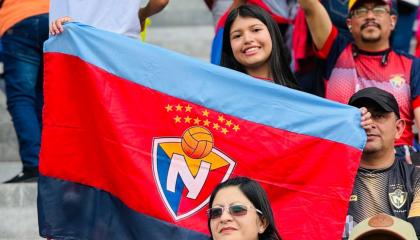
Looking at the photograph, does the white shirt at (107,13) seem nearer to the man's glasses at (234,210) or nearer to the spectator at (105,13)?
the spectator at (105,13)

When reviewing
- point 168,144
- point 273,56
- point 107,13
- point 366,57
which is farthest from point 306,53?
point 168,144

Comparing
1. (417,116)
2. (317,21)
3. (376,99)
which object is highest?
(317,21)

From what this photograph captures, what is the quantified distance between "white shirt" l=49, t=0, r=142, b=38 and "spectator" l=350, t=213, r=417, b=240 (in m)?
2.20

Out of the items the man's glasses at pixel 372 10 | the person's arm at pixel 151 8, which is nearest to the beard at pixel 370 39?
the man's glasses at pixel 372 10

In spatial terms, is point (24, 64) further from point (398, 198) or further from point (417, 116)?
point (398, 198)

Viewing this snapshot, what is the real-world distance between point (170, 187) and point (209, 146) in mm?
288

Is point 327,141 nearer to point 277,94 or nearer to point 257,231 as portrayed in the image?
point 277,94

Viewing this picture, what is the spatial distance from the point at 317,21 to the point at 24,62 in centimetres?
187

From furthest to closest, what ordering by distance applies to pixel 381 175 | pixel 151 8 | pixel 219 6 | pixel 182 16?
pixel 182 16 → pixel 219 6 → pixel 151 8 → pixel 381 175

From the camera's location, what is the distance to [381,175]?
6.36 m

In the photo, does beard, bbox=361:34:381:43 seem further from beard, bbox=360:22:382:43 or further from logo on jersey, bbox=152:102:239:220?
logo on jersey, bbox=152:102:239:220

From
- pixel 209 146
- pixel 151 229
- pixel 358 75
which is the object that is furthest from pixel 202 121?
pixel 358 75

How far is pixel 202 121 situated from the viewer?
6.37m

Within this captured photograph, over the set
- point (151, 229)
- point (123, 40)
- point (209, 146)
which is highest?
point (123, 40)
